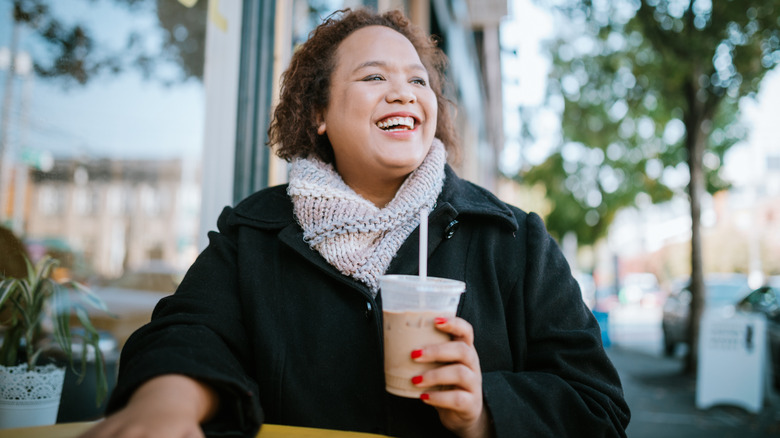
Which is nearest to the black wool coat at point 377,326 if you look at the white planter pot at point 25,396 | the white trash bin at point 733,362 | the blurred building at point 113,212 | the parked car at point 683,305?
the white planter pot at point 25,396

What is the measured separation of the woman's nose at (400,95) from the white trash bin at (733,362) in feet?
18.6

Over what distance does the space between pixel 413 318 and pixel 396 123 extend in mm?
748

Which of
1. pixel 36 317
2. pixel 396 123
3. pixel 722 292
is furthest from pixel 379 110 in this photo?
pixel 722 292

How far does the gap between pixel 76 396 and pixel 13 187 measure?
105 cm

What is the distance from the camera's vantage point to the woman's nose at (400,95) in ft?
5.47

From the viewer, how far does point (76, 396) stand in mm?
2146

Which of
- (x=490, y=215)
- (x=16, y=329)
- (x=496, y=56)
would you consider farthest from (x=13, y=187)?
(x=496, y=56)

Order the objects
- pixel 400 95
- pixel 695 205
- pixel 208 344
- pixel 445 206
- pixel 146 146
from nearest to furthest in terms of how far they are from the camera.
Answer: pixel 208 344
pixel 445 206
pixel 400 95
pixel 146 146
pixel 695 205

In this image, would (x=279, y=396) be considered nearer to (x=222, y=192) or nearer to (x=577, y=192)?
(x=222, y=192)

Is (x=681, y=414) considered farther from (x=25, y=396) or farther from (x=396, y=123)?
(x=25, y=396)

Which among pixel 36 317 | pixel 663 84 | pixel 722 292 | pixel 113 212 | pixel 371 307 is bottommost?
pixel 722 292

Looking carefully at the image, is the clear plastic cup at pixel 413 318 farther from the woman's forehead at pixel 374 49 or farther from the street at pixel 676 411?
the street at pixel 676 411

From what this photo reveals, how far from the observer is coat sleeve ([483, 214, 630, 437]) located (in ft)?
4.03

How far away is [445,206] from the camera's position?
1521 millimetres
